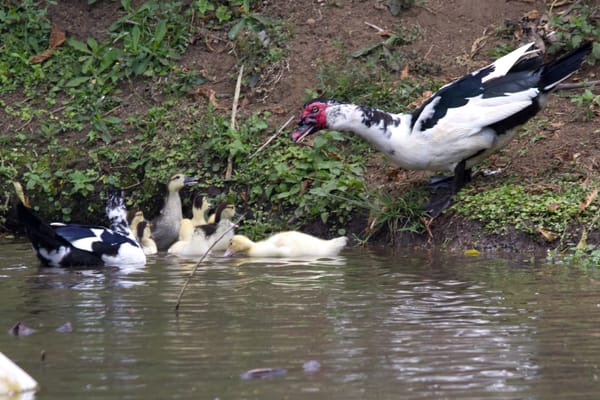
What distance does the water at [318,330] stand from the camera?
532 cm

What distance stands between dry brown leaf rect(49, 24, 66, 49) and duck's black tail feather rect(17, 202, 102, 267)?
4.05m

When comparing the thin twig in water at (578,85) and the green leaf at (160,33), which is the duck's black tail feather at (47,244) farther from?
the thin twig in water at (578,85)

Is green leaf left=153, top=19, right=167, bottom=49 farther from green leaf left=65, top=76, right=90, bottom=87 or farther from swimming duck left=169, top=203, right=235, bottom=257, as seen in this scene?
swimming duck left=169, top=203, right=235, bottom=257

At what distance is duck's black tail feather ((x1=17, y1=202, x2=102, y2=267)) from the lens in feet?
29.9

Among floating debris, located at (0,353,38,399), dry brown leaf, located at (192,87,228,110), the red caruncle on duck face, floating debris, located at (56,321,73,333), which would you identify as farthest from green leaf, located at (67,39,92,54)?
floating debris, located at (0,353,38,399)

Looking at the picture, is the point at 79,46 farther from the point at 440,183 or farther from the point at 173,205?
the point at 440,183

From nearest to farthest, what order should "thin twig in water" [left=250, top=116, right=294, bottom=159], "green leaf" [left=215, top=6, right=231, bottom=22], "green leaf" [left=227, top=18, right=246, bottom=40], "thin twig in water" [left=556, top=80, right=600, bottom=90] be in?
"thin twig in water" [left=556, top=80, right=600, bottom=90] → "thin twig in water" [left=250, top=116, right=294, bottom=159] → "green leaf" [left=227, top=18, right=246, bottom=40] → "green leaf" [left=215, top=6, right=231, bottom=22]

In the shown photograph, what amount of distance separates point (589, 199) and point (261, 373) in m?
4.63

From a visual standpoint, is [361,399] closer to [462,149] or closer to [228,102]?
[462,149]

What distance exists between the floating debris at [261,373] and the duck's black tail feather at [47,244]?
13.2 ft

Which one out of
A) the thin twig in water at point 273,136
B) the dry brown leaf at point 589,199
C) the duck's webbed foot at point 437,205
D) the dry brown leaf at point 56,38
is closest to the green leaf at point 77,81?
the dry brown leaf at point 56,38

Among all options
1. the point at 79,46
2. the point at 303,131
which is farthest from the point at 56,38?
the point at 303,131

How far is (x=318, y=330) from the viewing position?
6488mm

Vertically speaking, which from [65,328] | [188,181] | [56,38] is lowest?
[65,328]
